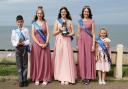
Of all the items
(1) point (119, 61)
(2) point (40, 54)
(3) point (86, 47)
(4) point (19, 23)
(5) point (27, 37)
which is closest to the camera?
(4) point (19, 23)

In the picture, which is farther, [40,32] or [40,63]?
[40,63]

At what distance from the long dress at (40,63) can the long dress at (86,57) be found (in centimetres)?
92

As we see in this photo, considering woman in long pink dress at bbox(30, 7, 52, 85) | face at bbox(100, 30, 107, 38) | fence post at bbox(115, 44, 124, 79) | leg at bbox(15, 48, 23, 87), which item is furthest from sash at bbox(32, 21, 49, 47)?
fence post at bbox(115, 44, 124, 79)

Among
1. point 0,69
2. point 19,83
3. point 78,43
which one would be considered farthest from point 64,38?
point 0,69

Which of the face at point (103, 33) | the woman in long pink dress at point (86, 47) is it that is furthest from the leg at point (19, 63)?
the face at point (103, 33)

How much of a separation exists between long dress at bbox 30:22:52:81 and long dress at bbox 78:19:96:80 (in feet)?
3.02

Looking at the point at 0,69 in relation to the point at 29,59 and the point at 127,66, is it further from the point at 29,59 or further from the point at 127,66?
the point at 127,66

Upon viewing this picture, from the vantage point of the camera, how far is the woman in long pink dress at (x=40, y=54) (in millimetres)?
13336

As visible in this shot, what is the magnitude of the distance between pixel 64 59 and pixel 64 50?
0.84ft

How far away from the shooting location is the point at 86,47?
1362 centimetres

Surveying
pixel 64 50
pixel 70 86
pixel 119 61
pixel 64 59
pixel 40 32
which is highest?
pixel 40 32

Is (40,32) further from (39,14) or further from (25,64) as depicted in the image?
(25,64)

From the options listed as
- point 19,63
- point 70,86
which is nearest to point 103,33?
Result: point 70,86

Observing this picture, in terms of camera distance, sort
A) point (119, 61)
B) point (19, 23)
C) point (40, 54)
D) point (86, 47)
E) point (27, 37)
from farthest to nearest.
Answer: point (119, 61) → point (86, 47) → point (40, 54) → point (27, 37) → point (19, 23)
